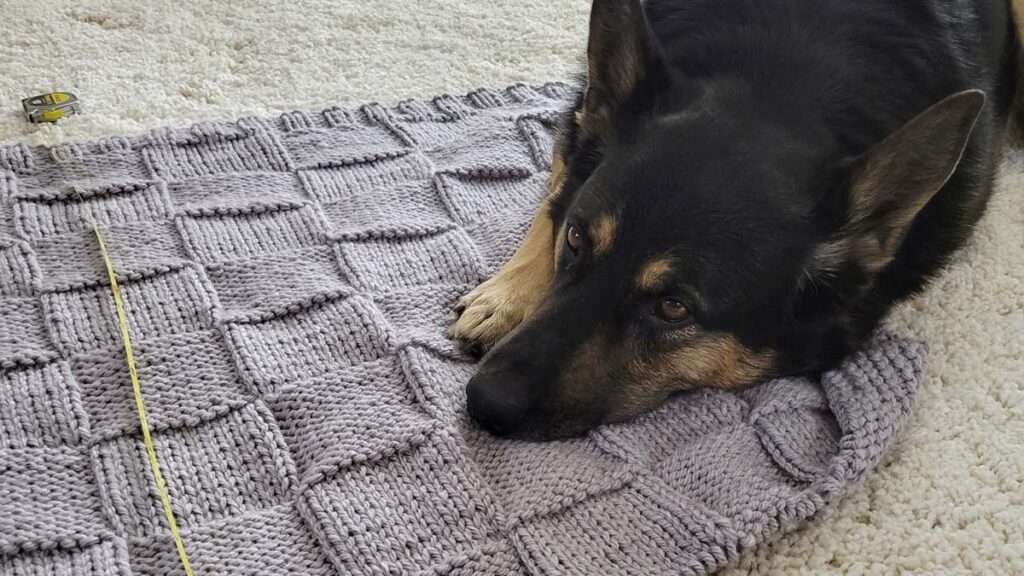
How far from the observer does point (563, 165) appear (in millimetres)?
1934

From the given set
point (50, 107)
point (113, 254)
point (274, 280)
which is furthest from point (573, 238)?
point (50, 107)

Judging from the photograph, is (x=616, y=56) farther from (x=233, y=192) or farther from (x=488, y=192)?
(x=233, y=192)

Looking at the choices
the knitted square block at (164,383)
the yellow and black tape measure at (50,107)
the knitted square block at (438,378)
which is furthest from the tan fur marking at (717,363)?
the yellow and black tape measure at (50,107)

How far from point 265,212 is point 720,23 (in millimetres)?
1076

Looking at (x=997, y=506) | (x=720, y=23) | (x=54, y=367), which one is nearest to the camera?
(x=997, y=506)

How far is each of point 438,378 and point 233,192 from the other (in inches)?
31.9

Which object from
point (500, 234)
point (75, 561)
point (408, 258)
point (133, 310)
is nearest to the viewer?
point (75, 561)

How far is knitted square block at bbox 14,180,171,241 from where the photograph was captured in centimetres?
194

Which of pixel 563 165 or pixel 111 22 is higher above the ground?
pixel 563 165

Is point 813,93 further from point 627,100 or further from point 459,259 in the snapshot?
point 459,259

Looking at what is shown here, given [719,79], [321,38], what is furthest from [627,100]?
[321,38]

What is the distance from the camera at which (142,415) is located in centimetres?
151

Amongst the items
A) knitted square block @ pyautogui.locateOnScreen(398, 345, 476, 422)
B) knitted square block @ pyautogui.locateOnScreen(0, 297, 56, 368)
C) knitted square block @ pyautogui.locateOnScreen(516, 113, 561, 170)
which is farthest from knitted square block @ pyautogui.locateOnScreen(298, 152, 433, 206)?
knitted square block @ pyautogui.locateOnScreen(0, 297, 56, 368)

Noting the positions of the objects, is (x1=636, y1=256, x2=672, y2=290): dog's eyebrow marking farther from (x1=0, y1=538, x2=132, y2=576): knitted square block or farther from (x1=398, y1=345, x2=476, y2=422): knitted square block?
(x1=0, y1=538, x2=132, y2=576): knitted square block
